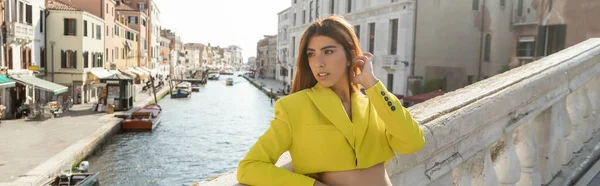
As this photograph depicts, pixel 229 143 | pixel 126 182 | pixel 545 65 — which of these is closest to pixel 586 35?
pixel 545 65

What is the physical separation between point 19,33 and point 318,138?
25.3 meters

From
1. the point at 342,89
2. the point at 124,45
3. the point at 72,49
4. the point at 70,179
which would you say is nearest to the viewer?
the point at 342,89

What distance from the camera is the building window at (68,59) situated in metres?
29.3

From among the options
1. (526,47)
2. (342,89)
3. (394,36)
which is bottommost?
(342,89)

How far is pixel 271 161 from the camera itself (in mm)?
1664

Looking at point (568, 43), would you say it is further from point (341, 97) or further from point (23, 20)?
point (23, 20)

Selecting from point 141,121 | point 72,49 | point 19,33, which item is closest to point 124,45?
point 72,49

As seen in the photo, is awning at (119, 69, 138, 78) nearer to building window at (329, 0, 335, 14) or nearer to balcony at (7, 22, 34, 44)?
balcony at (7, 22, 34, 44)

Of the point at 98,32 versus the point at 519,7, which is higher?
the point at 519,7

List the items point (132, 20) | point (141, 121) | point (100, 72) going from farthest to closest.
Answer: point (132, 20), point (100, 72), point (141, 121)

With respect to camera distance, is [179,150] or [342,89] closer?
[342,89]

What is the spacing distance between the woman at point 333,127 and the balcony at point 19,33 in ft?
79.1

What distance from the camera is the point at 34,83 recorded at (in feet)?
76.1

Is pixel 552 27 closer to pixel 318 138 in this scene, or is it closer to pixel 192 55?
pixel 318 138
